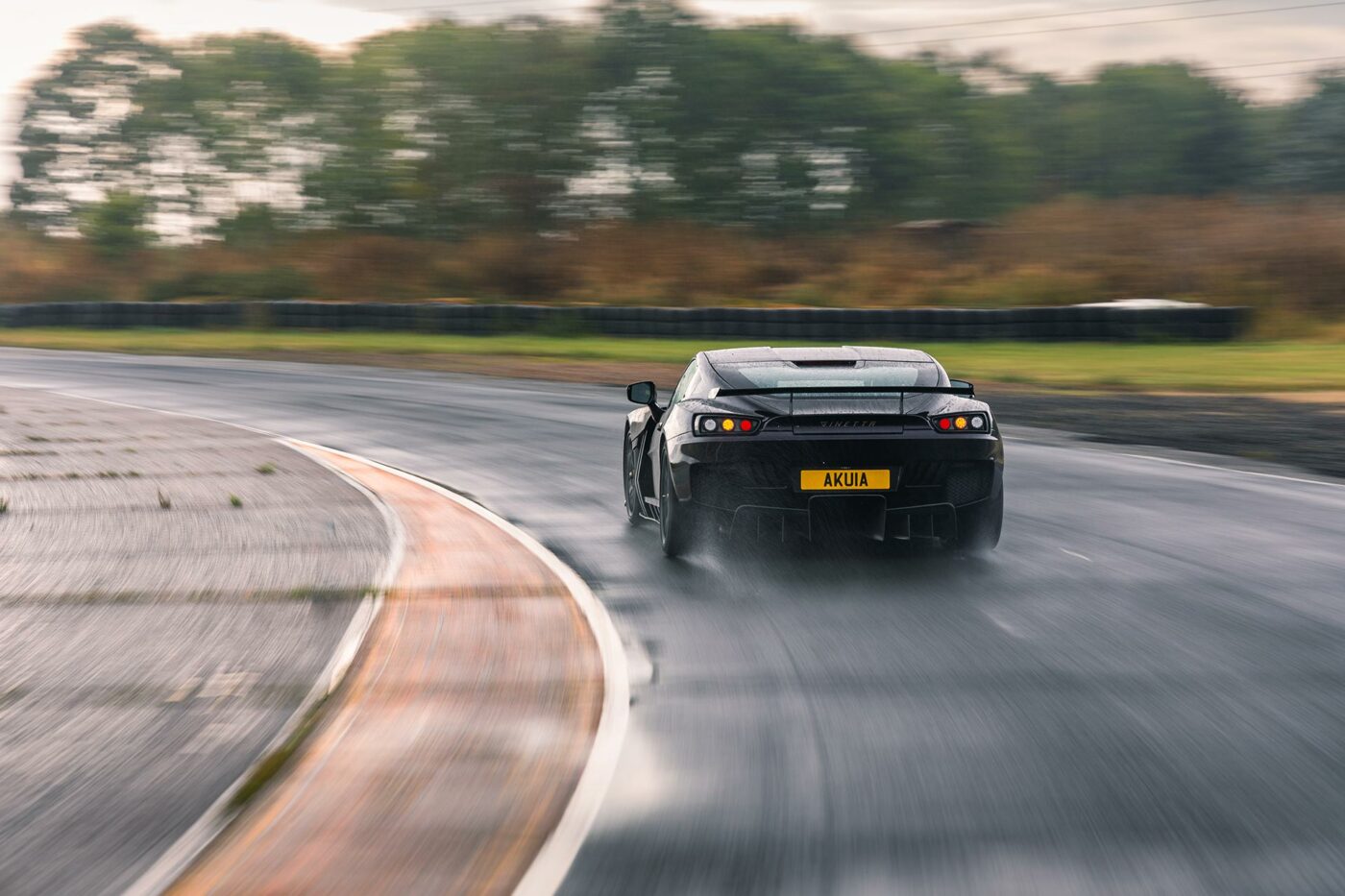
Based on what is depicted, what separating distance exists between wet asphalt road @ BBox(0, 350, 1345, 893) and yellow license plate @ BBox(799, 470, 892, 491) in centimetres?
50

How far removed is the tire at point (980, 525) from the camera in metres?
8.16

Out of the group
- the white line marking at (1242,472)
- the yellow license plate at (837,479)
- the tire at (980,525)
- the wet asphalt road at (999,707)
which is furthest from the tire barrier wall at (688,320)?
the yellow license plate at (837,479)

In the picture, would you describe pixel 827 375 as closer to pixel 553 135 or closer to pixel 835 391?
pixel 835 391

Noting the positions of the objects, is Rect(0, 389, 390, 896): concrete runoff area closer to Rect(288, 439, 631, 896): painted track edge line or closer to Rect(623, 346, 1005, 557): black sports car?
Rect(288, 439, 631, 896): painted track edge line

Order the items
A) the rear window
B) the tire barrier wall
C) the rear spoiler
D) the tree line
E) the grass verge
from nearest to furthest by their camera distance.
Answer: the rear spoiler < the rear window < the grass verge < the tire barrier wall < the tree line

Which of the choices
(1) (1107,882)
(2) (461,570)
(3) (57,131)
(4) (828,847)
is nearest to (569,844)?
(4) (828,847)

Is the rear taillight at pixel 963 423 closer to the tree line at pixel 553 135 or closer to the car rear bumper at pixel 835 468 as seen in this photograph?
the car rear bumper at pixel 835 468

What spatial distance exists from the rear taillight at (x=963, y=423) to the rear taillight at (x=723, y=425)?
0.96 m

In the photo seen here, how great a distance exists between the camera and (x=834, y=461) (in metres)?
7.83

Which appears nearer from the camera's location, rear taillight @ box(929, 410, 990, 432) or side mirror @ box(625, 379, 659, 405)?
rear taillight @ box(929, 410, 990, 432)

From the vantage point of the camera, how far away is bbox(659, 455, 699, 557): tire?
8141 mm

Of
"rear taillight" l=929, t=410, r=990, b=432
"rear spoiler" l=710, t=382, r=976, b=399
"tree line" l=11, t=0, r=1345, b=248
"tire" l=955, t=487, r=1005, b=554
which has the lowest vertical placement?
"tire" l=955, t=487, r=1005, b=554

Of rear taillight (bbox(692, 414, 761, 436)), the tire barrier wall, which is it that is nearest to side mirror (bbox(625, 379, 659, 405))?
rear taillight (bbox(692, 414, 761, 436))

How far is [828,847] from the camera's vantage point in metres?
3.87
